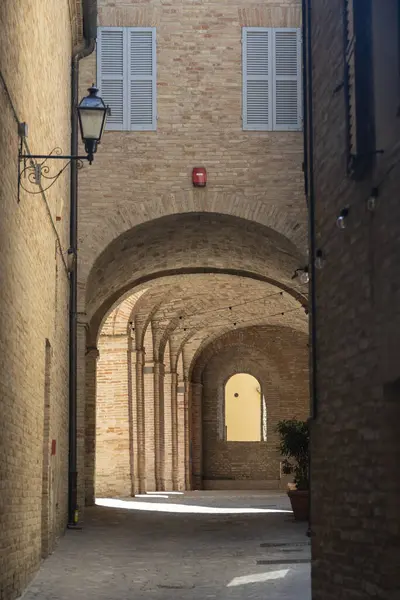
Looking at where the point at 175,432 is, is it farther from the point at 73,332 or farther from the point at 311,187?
the point at 311,187

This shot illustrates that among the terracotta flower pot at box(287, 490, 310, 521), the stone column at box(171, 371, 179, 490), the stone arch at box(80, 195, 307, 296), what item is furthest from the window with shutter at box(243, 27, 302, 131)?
the stone column at box(171, 371, 179, 490)

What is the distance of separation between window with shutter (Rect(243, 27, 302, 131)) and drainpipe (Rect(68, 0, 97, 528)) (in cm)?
281

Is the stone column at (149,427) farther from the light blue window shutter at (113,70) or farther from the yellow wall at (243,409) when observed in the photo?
the light blue window shutter at (113,70)

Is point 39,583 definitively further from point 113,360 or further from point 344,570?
point 113,360

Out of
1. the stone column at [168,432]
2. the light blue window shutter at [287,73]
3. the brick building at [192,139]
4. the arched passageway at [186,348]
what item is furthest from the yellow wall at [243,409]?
the light blue window shutter at [287,73]

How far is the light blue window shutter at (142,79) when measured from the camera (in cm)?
1903

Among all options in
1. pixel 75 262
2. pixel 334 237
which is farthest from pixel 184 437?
pixel 334 237

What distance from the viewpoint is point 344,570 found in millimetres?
8898

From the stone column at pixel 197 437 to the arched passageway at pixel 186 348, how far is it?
0.14 ft

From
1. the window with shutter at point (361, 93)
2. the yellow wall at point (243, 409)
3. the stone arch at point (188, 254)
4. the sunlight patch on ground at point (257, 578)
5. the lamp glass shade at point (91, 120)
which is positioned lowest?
the sunlight patch on ground at point (257, 578)

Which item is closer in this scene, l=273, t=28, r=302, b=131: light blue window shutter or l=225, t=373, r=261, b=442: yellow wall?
l=273, t=28, r=302, b=131: light blue window shutter

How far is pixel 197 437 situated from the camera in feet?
128

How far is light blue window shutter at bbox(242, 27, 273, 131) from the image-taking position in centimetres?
1905

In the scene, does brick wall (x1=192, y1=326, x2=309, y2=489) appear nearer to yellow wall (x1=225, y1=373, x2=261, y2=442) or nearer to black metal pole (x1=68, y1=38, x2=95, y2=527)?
yellow wall (x1=225, y1=373, x2=261, y2=442)
